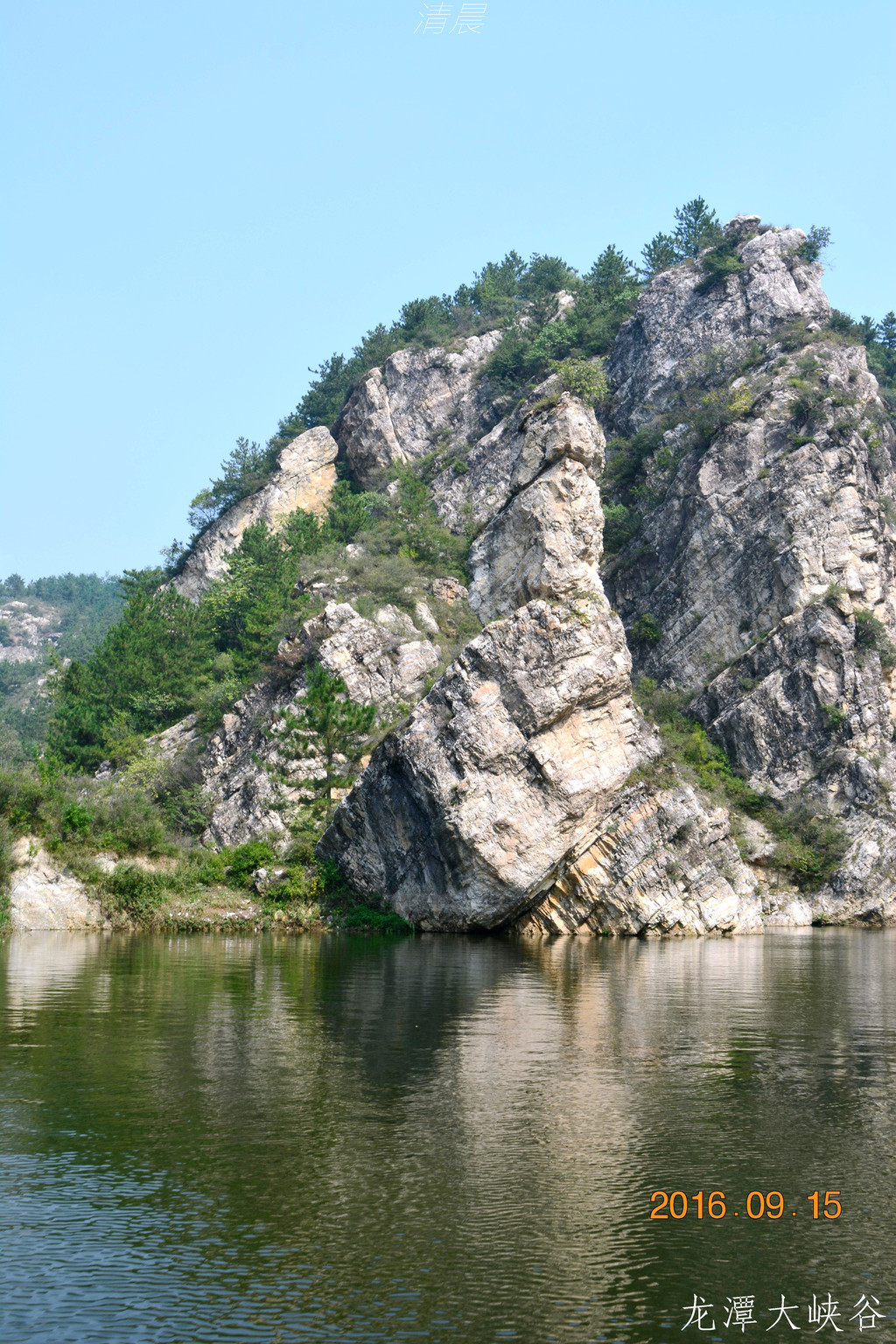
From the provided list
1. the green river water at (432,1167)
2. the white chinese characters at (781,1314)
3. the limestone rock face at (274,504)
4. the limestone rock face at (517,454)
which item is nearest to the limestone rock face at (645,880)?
the limestone rock face at (517,454)

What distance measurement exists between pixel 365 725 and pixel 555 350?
51.9 metres

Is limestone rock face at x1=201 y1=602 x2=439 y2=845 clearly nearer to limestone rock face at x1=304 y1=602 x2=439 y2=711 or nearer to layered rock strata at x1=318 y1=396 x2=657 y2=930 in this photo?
limestone rock face at x1=304 y1=602 x2=439 y2=711

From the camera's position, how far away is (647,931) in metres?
47.7

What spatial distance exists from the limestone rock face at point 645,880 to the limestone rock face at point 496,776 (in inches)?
48.4

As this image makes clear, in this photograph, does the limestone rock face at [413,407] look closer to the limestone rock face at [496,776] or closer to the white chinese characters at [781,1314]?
the limestone rock face at [496,776]

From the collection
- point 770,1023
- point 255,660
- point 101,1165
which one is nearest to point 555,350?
point 255,660

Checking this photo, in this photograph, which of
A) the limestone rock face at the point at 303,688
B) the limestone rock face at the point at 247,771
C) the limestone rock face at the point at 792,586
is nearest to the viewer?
the limestone rock face at the point at 247,771

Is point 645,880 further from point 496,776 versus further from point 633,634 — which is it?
point 633,634

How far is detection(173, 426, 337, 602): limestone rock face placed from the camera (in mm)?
90750

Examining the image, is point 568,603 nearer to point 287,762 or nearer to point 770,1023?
point 287,762

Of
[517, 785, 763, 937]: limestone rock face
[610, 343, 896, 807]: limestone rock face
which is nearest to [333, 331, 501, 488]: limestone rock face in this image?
[610, 343, 896, 807]: limestone rock face

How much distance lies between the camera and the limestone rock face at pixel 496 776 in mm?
44906

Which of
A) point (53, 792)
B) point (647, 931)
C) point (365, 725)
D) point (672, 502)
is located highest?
point (672, 502)

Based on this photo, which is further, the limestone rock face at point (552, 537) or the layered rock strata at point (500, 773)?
the limestone rock face at point (552, 537)
